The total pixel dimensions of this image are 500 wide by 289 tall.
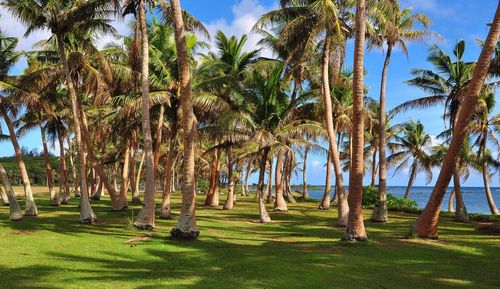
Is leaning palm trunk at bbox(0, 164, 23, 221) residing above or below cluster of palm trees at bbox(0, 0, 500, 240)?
below

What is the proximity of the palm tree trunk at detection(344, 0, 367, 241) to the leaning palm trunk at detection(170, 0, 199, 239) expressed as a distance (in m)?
5.57

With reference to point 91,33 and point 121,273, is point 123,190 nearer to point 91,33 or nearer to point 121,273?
point 91,33

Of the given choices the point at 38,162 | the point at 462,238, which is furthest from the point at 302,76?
the point at 38,162

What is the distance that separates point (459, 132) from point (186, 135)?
943 centimetres

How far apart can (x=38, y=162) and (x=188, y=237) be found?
2822 inches

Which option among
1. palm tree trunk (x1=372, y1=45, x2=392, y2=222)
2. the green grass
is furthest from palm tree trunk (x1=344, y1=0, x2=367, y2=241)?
palm tree trunk (x1=372, y1=45, x2=392, y2=222)

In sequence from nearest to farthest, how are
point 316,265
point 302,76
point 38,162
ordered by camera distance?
point 316,265 → point 302,76 → point 38,162

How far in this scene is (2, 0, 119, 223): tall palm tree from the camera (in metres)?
19.9

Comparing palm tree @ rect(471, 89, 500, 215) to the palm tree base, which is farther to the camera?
palm tree @ rect(471, 89, 500, 215)

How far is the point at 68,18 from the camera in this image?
20328mm

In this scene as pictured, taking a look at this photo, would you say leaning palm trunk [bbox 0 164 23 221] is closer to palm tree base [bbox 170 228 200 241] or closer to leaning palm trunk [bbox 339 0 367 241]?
palm tree base [bbox 170 228 200 241]

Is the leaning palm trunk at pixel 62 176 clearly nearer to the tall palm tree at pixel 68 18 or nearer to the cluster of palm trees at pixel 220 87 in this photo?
the cluster of palm trees at pixel 220 87

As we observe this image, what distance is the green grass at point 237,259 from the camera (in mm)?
9477

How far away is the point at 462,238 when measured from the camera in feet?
58.1
